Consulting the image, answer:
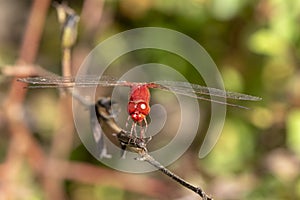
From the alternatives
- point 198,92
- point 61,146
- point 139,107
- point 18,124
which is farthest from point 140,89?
point 61,146

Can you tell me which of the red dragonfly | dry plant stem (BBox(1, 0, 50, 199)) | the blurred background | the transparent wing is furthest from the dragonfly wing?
dry plant stem (BBox(1, 0, 50, 199))

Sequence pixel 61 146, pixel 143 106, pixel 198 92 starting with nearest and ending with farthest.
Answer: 1. pixel 143 106
2. pixel 198 92
3. pixel 61 146

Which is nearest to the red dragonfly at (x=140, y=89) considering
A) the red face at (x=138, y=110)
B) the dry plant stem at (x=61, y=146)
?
the red face at (x=138, y=110)

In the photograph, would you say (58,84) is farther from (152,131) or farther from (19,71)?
(19,71)

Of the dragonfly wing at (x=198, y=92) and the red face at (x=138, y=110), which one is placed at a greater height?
the dragonfly wing at (x=198, y=92)

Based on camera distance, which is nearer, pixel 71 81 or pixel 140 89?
pixel 140 89

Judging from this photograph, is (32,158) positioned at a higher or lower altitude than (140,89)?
higher

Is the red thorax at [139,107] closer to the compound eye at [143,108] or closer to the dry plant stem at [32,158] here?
the compound eye at [143,108]

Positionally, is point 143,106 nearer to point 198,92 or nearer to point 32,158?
point 198,92
